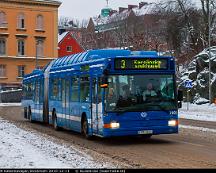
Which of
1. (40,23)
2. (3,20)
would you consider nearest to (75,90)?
(3,20)

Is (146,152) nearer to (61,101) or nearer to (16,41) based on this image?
(61,101)

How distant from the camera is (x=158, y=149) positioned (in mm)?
16203

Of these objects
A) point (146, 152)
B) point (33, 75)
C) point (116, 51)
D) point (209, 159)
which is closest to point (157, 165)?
point (209, 159)

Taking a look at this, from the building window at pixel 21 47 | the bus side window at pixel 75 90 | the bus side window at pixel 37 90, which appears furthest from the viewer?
the building window at pixel 21 47

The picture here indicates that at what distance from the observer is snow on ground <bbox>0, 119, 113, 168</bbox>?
1203 centimetres

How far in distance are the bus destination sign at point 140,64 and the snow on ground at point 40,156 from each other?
301 cm

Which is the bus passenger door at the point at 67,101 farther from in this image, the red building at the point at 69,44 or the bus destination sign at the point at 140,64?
the red building at the point at 69,44

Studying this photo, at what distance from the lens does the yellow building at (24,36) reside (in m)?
91.8

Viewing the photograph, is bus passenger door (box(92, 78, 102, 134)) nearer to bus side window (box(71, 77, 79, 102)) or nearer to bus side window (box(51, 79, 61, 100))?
bus side window (box(71, 77, 79, 102))

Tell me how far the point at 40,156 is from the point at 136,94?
4.61 metres

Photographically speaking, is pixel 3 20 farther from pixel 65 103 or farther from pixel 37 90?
pixel 65 103

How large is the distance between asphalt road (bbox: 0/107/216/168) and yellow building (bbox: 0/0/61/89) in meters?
71.3

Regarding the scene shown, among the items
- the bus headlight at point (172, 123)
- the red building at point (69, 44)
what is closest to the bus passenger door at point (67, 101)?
the bus headlight at point (172, 123)

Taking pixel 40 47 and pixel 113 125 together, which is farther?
pixel 40 47
